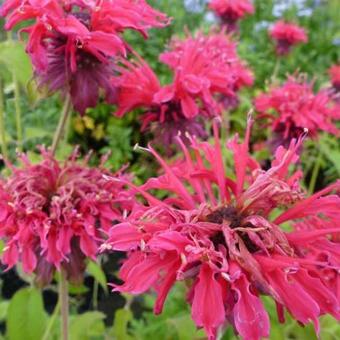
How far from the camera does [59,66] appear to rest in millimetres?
845

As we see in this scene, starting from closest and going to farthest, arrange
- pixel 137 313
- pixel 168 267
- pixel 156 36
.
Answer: pixel 168 267, pixel 137 313, pixel 156 36

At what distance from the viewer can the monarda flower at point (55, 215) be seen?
0.78 m

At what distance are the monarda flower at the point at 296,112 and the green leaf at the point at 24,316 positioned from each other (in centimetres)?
60

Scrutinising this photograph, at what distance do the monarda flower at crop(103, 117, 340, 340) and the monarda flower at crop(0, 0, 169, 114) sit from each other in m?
0.21

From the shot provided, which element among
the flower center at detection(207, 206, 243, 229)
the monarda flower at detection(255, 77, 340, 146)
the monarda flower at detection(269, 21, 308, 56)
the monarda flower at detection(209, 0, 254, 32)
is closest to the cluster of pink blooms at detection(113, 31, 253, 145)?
the monarda flower at detection(255, 77, 340, 146)

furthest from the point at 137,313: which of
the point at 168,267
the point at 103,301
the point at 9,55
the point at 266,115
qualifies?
the point at 168,267

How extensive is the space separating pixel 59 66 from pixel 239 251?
0.41 meters

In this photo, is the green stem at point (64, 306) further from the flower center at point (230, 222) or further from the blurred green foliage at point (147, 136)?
the flower center at point (230, 222)

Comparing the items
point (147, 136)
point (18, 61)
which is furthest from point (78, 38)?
point (147, 136)

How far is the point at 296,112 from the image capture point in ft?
4.10

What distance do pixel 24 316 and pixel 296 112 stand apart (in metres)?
0.67

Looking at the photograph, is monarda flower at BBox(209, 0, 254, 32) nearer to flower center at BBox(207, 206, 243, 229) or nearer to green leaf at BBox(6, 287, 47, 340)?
green leaf at BBox(6, 287, 47, 340)

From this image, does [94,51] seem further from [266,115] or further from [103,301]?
[103,301]

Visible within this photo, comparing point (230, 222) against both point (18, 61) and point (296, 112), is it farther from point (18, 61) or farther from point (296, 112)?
point (296, 112)
